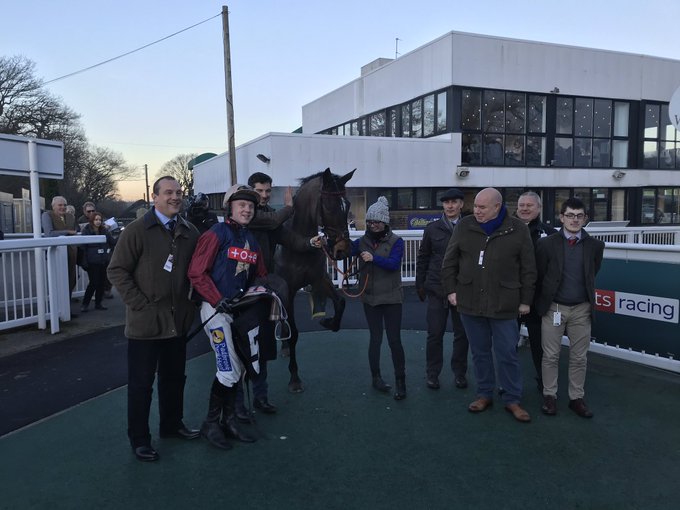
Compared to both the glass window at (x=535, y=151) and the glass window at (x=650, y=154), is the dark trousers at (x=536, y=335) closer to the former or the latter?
the glass window at (x=535, y=151)

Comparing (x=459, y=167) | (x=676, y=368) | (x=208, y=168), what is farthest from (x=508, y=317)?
(x=208, y=168)

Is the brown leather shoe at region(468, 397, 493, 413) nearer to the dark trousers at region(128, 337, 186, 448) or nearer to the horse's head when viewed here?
the horse's head

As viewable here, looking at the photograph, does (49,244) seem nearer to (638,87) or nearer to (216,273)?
(216,273)

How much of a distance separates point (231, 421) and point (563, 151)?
726 inches

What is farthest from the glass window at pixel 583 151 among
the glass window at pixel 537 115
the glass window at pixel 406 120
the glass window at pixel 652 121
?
the glass window at pixel 406 120

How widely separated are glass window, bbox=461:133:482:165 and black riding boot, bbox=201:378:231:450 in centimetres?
1546

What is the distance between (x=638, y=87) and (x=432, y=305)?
1979cm

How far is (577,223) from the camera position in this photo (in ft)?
12.5

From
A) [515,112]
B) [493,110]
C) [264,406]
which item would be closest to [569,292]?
[264,406]

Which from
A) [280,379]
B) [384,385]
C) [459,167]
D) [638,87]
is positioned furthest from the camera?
[638,87]

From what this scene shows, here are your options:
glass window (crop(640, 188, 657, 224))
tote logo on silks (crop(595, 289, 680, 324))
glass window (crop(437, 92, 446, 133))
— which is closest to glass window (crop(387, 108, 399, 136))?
glass window (crop(437, 92, 446, 133))

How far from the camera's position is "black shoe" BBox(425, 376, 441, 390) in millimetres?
4578

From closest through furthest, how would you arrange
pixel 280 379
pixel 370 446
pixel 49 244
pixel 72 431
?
1. pixel 370 446
2. pixel 72 431
3. pixel 280 379
4. pixel 49 244

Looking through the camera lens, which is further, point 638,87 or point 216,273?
point 638,87
